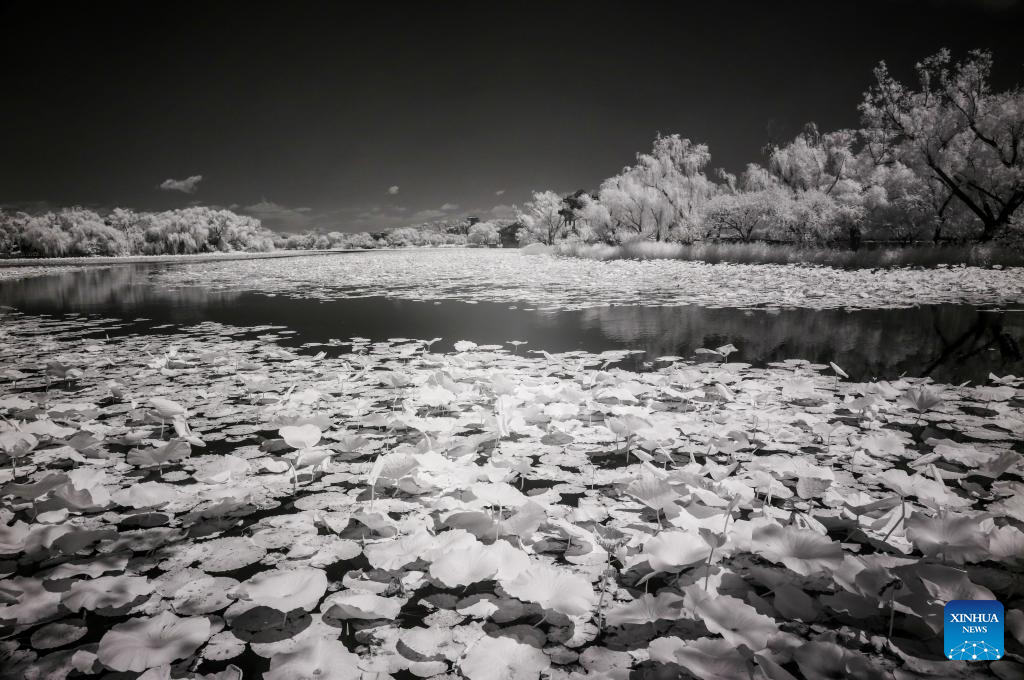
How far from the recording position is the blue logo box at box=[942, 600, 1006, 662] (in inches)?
68.9

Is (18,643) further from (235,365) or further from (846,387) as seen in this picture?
(846,387)

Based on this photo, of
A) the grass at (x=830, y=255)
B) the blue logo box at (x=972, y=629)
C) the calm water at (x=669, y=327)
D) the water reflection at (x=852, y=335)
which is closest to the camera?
the blue logo box at (x=972, y=629)

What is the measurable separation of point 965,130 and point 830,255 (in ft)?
28.2

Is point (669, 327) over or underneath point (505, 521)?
over

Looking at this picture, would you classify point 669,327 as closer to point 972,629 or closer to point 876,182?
point 972,629

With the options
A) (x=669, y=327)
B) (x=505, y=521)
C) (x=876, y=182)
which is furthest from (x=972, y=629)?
(x=876, y=182)

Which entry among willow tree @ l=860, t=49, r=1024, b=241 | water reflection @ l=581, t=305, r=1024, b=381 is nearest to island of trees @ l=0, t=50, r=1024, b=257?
willow tree @ l=860, t=49, r=1024, b=241

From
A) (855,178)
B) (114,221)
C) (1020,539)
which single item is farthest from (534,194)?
(1020,539)

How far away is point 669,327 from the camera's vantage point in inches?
380

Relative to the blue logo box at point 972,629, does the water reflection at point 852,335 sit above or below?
above

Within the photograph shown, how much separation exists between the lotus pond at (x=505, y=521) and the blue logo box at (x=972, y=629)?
0.15 ft

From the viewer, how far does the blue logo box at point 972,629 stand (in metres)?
1.75

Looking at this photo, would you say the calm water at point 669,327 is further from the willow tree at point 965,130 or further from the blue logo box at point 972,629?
the willow tree at point 965,130

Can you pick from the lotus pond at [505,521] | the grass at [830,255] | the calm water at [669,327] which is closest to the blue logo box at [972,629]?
the lotus pond at [505,521]
